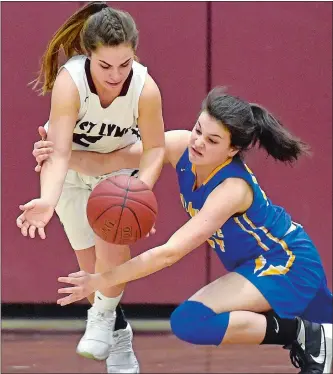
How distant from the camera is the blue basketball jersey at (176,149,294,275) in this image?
4320 millimetres

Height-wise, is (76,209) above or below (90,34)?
below

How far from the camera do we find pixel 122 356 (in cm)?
486

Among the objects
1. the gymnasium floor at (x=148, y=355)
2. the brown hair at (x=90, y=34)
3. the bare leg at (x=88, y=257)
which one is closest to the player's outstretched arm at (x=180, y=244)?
the brown hair at (x=90, y=34)

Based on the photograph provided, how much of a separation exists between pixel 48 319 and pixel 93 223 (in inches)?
102

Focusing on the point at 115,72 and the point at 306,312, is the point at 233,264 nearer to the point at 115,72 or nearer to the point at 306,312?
the point at 306,312

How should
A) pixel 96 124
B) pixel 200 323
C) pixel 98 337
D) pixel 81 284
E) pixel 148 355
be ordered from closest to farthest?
1. pixel 81 284
2. pixel 200 323
3. pixel 96 124
4. pixel 98 337
5. pixel 148 355

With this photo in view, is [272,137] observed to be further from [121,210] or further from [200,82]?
[200,82]

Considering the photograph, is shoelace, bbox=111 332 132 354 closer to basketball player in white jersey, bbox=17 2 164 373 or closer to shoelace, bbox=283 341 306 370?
basketball player in white jersey, bbox=17 2 164 373

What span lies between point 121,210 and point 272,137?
782 mm

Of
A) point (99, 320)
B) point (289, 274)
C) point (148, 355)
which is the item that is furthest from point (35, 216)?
point (148, 355)

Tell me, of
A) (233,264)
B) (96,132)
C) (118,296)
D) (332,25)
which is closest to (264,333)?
(233,264)

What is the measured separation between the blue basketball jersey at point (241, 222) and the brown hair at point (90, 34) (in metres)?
0.63

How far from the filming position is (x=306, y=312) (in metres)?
4.66

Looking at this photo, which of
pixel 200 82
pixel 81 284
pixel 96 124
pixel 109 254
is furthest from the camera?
pixel 200 82
